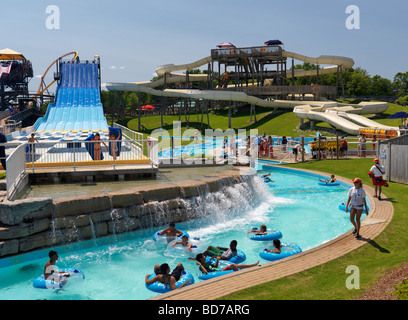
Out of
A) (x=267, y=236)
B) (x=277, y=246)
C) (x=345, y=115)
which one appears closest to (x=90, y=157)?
(x=267, y=236)

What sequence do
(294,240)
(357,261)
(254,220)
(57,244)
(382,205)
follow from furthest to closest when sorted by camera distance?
1. (254,220)
2. (382,205)
3. (294,240)
4. (57,244)
5. (357,261)

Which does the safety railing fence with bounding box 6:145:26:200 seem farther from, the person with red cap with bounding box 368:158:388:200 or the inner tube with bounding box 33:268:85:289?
the person with red cap with bounding box 368:158:388:200

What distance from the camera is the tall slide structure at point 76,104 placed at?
3034 cm

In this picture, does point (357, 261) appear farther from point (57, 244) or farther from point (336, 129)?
point (336, 129)

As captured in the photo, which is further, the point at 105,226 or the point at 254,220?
the point at 254,220

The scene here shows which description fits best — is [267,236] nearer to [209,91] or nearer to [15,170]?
[15,170]

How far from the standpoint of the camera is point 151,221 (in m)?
11.4

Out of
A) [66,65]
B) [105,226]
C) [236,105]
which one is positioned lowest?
[105,226]

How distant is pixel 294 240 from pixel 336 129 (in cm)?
2399

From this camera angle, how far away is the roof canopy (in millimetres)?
49347

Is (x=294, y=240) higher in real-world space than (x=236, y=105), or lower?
lower

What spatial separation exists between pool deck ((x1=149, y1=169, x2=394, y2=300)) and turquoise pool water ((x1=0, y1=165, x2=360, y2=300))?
5.23ft

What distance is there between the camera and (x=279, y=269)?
7.44 metres
